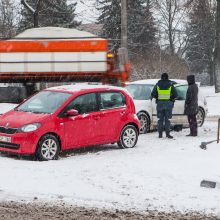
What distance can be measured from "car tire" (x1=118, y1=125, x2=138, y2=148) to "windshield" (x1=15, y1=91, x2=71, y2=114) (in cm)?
188

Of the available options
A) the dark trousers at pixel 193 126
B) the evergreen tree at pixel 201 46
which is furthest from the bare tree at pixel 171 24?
the dark trousers at pixel 193 126

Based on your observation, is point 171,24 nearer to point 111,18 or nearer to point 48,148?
point 111,18

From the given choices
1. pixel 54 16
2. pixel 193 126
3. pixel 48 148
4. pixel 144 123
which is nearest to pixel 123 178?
pixel 48 148

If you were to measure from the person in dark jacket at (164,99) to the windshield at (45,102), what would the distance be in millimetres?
3660

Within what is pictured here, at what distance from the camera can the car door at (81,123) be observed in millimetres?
13008

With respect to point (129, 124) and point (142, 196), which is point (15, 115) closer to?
point (129, 124)

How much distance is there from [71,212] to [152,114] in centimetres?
961

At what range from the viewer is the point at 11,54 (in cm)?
1425

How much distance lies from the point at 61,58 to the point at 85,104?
4.58 feet

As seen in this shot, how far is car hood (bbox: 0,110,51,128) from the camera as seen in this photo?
492 inches

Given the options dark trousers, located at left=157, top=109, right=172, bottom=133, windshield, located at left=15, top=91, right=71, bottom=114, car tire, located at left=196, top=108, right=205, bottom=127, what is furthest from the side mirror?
car tire, located at left=196, top=108, right=205, bottom=127

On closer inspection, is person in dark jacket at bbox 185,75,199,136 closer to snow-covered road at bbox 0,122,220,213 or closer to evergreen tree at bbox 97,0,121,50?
snow-covered road at bbox 0,122,220,213

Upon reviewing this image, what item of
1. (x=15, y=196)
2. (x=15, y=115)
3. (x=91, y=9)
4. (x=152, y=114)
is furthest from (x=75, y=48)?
(x=91, y=9)

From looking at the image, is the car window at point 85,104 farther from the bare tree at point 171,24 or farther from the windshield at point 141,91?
the bare tree at point 171,24
